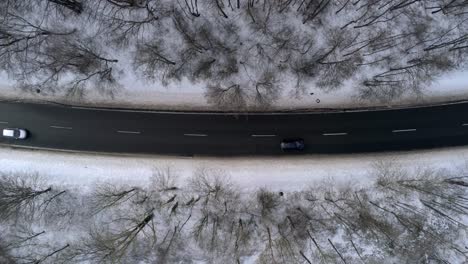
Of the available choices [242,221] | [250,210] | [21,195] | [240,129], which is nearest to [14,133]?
[21,195]

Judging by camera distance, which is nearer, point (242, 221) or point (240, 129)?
point (242, 221)

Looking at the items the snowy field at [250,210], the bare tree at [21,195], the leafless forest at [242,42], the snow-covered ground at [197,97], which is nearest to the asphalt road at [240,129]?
the snow-covered ground at [197,97]

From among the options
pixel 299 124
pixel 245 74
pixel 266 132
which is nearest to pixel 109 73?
pixel 245 74

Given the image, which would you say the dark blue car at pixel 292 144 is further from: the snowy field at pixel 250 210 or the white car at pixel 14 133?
the white car at pixel 14 133

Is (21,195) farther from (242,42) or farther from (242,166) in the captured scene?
(242,42)

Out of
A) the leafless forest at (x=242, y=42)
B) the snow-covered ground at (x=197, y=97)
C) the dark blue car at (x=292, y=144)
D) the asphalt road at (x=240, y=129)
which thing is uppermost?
the leafless forest at (x=242, y=42)

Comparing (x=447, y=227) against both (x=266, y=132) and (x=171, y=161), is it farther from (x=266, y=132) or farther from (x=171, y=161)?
(x=171, y=161)
